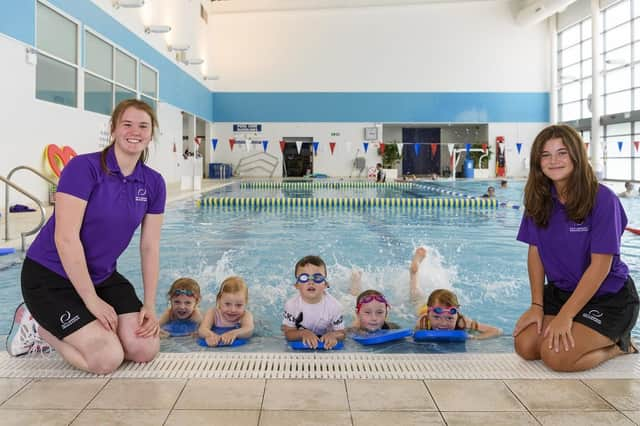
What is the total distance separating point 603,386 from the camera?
201 cm

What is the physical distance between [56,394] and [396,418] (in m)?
1.18

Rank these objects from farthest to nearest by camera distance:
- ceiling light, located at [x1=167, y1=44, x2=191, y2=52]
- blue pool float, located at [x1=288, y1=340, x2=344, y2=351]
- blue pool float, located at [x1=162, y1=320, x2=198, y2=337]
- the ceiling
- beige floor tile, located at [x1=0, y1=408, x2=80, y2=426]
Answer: the ceiling
ceiling light, located at [x1=167, y1=44, x2=191, y2=52]
blue pool float, located at [x1=162, y1=320, x2=198, y2=337]
blue pool float, located at [x1=288, y1=340, x2=344, y2=351]
beige floor tile, located at [x1=0, y1=408, x2=80, y2=426]

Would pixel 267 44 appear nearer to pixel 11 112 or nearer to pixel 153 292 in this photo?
pixel 11 112

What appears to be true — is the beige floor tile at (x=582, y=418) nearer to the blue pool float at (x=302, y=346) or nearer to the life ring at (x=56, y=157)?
the blue pool float at (x=302, y=346)

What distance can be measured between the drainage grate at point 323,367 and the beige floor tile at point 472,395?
0.23 feet

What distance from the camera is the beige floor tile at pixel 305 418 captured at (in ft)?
5.64

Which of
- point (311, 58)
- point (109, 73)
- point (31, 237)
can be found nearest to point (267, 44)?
point (311, 58)

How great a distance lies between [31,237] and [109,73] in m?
7.10

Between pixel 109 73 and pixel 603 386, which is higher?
pixel 109 73

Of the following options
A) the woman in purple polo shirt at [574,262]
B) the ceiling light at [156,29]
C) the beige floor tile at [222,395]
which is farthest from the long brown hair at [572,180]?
the ceiling light at [156,29]

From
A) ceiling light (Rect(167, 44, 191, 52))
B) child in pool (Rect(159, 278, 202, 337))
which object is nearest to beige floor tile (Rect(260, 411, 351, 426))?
child in pool (Rect(159, 278, 202, 337))

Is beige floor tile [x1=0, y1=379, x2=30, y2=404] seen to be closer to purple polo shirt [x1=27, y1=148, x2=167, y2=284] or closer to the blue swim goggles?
purple polo shirt [x1=27, y1=148, x2=167, y2=284]

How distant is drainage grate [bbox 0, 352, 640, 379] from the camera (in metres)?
2.13

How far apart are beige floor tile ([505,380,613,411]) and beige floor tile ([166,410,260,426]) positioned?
0.93 metres
